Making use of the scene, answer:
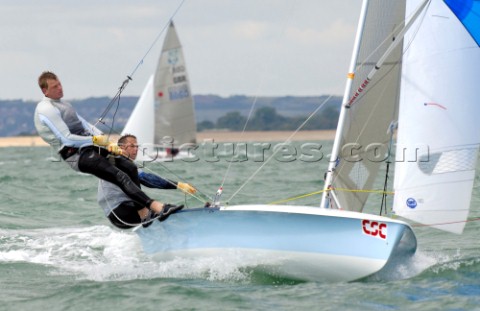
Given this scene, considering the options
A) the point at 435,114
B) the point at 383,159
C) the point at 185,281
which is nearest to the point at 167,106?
the point at 383,159

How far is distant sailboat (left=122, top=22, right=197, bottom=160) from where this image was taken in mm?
29203

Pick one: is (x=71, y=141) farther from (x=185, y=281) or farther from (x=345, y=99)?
(x=345, y=99)

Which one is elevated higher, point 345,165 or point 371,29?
point 371,29

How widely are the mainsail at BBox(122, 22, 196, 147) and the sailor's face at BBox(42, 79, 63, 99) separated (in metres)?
22.1

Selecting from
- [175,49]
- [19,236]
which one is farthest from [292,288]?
[175,49]

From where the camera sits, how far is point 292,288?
6.61m

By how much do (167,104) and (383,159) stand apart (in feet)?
71.7

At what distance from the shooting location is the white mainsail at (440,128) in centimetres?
716

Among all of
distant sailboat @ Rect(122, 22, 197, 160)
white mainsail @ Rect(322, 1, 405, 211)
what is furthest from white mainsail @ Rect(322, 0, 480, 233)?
distant sailboat @ Rect(122, 22, 197, 160)

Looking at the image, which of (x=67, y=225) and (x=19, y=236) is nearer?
(x=19, y=236)

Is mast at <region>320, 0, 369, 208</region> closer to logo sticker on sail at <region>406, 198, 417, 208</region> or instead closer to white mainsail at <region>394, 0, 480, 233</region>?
white mainsail at <region>394, 0, 480, 233</region>

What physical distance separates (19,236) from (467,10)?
17.4ft

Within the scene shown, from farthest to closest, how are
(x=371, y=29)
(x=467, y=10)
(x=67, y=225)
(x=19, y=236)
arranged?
1. (x=67, y=225)
2. (x=19, y=236)
3. (x=371, y=29)
4. (x=467, y=10)

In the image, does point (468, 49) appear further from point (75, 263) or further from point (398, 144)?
point (75, 263)
